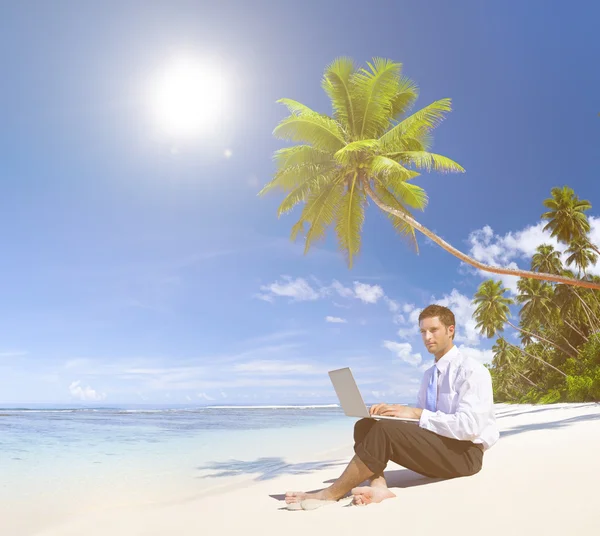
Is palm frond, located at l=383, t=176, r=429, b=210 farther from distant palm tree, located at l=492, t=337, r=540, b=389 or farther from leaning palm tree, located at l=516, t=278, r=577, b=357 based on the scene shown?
distant palm tree, located at l=492, t=337, r=540, b=389

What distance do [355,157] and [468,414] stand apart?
10.4 m

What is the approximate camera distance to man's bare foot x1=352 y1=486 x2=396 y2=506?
10.3 feet

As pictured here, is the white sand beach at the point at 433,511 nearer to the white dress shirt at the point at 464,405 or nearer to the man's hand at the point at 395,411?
the white dress shirt at the point at 464,405

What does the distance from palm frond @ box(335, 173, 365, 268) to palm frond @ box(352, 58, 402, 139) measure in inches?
57.9

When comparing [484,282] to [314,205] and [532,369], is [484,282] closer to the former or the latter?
[532,369]

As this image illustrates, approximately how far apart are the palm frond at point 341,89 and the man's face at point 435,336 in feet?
33.8

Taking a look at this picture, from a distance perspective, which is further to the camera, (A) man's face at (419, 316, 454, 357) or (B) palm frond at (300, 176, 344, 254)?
(B) palm frond at (300, 176, 344, 254)

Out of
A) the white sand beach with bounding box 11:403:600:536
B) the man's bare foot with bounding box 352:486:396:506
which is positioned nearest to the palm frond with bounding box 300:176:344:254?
the white sand beach with bounding box 11:403:600:536

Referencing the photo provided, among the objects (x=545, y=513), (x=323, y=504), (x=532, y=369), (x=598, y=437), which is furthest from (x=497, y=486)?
(x=532, y=369)

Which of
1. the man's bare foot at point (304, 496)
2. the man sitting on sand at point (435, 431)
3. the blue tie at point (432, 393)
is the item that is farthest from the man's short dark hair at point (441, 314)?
the man's bare foot at point (304, 496)

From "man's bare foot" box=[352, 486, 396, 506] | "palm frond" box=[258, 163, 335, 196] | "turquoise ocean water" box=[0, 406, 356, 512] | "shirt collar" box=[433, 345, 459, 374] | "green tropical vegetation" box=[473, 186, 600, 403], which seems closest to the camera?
"man's bare foot" box=[352, 486, 396, 506]

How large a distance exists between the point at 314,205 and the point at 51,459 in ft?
28.5

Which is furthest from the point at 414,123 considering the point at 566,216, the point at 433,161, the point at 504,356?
the point at 504,356

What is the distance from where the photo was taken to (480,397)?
3.16 m
